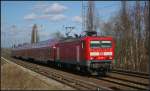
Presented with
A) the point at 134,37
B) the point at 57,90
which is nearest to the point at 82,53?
the point at 57,90

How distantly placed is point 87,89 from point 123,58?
25.6 meters

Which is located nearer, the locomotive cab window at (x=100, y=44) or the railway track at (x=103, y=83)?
the railway track at (x=103, y=83)

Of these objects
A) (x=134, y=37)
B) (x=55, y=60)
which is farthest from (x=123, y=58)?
(x=55, y=60)

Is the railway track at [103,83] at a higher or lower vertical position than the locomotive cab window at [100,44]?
lower

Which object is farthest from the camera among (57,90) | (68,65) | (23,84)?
(68,65)

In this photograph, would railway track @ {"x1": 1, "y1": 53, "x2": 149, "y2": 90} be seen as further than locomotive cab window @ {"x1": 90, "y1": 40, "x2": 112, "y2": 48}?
No

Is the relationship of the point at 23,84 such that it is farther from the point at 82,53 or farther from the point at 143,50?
the point at 143,50

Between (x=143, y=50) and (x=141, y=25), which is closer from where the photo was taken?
(x=143, y=50)

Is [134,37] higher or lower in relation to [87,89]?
higher

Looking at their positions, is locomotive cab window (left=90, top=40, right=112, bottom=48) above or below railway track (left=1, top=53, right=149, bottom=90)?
above

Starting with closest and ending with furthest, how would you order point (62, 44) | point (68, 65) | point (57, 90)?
point (57, 90), point (68, 65), point (62, 44)

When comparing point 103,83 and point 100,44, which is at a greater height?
point 100,44

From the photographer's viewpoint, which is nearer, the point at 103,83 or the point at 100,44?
the point at 103,83

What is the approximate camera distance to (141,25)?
3981cm
